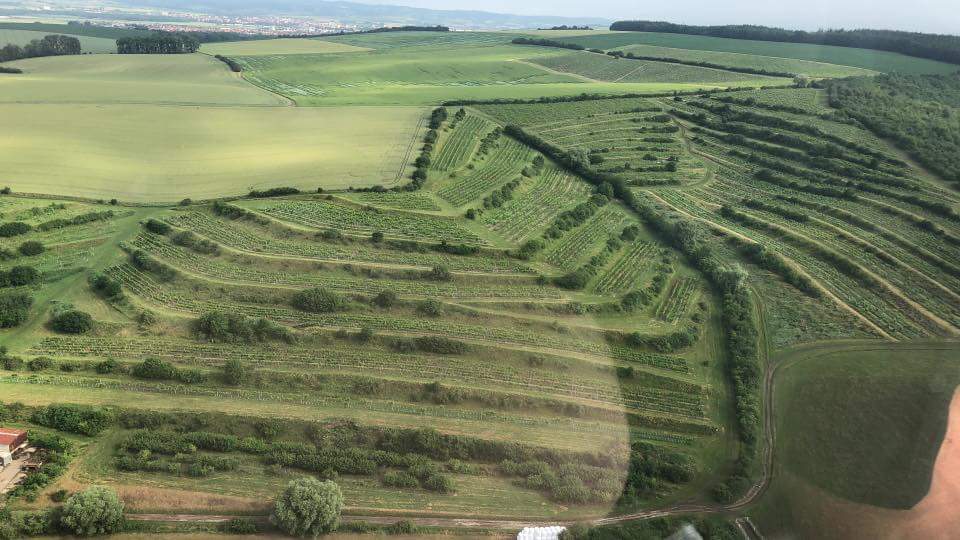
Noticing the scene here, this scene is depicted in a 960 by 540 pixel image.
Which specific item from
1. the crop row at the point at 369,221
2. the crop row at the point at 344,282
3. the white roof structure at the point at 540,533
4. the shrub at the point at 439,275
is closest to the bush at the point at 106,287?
the crop row at the point at 344,282

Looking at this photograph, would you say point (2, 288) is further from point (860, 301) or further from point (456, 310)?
point (860, 301)

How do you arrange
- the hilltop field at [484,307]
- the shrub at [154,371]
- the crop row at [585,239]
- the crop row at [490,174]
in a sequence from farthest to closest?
the crop row at [490,174]
the crop row at [585,239]
the shrub at [154,371]
the hilltop field at [484,307]

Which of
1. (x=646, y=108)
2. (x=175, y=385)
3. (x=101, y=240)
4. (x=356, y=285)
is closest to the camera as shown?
(x=175, y=385)

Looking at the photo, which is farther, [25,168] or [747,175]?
[747,175]

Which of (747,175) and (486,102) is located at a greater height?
(486,102)

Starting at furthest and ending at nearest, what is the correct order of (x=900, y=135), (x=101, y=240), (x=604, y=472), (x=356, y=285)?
(x=900, y=135), (x=101, y=240), (x=356, y=285), (x=604, y=472)

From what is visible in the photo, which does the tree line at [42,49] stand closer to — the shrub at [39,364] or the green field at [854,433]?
the shrub at [39,364]

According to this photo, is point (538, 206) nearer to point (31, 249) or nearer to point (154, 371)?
point (154, 371)

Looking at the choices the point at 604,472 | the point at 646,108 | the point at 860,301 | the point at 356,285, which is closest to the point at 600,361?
the point at 604,472
